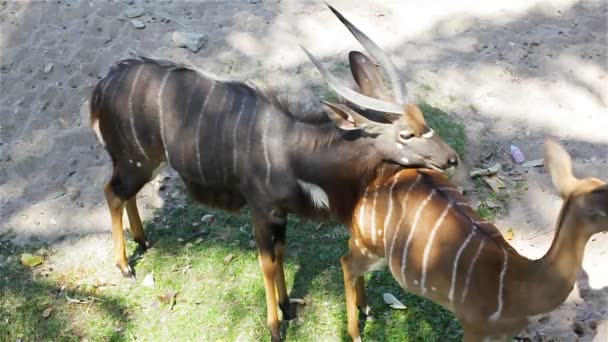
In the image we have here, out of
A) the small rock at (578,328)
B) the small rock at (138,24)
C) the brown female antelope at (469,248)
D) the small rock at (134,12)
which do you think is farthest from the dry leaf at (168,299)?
the small rock at (134,12)

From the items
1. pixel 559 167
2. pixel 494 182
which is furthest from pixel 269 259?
pixel 494 182

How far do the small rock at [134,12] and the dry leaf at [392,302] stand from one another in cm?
335

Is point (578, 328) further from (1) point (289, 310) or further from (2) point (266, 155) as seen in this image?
(2) point (266, 155)

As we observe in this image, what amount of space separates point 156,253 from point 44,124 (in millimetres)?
1561

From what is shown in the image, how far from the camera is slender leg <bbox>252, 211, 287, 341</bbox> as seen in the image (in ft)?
11.1

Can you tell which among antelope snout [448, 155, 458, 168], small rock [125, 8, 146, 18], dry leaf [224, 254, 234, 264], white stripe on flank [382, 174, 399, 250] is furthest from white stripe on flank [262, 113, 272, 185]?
small rock [125, 8, 146, 18]

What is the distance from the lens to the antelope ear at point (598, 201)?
2.31 meters

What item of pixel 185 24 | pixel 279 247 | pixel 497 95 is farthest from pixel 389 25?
pixel 279 247

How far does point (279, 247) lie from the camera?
358 cm

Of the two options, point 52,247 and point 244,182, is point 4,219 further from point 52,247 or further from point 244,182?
point 244,182

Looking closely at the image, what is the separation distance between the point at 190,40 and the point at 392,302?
9.34ft

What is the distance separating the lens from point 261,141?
3.27 meters

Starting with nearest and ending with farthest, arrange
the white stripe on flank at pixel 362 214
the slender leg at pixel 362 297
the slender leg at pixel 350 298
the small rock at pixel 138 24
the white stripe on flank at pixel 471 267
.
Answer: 1. the white stripe on flank at pixel 471 267
2. the white stripe on flank at pixel 362 214
3. the slender leg at pixel 350 298
4. the slender leg at pixel 362 297
5. the small rock at pixel 138 24

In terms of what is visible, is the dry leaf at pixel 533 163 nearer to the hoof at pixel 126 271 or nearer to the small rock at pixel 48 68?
the hoof at pixel 126 271
